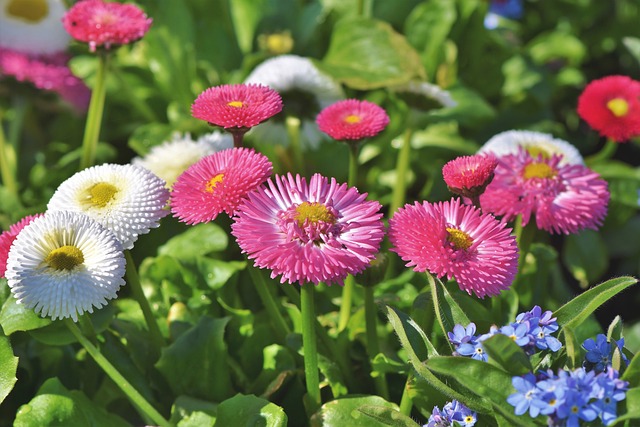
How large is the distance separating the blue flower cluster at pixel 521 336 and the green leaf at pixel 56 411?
67 centimetres

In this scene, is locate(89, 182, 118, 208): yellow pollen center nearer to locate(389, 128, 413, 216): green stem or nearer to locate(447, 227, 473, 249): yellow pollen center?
locate(447, 227, 473, 249): yellow pollen center

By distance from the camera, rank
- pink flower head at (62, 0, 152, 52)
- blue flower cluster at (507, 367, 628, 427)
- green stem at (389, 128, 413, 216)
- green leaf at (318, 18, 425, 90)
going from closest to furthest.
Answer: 1. blue flower cluster at (507, 367, 628, 427)
2. pink flower head at (62, 0, 152, 52)
3. green stem at (389, 128, 413, 216)
4. green leaf at (318, 18, 425, 90)

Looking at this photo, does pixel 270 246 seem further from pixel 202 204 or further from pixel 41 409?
pixel 41 409

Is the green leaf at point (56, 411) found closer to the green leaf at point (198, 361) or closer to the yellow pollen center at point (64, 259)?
the green leaf at point (198, 361)

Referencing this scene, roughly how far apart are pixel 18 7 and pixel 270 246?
1699mm

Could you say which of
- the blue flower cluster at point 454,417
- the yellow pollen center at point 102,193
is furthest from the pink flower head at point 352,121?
the blue flower cluster at point 454,417

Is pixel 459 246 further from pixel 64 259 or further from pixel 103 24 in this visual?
pixel 103 24

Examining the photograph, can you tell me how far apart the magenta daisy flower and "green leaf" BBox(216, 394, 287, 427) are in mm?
276

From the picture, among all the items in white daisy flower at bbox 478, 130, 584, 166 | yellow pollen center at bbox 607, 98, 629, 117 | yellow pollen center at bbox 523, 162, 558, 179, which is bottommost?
white daisy flower at bbox 478, 130, 584, 166

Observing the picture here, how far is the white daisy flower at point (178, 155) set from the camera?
180 centimetres

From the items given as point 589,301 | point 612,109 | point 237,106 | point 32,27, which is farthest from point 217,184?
point 32,27

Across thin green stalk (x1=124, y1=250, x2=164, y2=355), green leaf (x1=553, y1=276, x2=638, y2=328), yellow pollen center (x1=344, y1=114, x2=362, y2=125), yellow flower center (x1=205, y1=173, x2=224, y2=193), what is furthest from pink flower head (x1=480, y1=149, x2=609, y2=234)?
thin green stalk (x1=124, y1=250, x2=164, y2=355)

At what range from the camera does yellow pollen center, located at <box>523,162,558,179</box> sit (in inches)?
59.1

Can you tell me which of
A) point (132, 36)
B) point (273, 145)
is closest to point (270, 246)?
point (132, 36)
